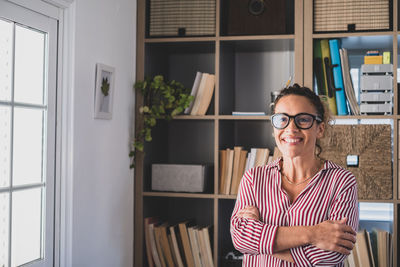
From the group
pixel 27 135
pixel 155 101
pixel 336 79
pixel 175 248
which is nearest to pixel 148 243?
pixel 175 248

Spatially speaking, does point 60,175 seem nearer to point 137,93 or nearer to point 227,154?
point 137,93

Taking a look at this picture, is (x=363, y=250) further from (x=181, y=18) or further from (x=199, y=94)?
(x=181, y=18)

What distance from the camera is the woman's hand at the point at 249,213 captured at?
178 centimetres

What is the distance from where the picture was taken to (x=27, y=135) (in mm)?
2092

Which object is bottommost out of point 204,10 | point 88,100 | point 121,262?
point 121,262

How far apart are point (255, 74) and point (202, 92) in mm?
496

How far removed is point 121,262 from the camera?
2873mm

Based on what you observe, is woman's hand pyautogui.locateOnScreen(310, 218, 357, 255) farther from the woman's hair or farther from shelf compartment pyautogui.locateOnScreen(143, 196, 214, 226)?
shelf compartment pyautogui.locateOnScreen(143, 196, 214, 226)

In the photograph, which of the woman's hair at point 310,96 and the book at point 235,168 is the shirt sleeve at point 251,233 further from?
the book at point 235,168

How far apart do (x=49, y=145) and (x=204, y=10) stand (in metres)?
1.29

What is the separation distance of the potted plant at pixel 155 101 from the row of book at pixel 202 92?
0.05 m

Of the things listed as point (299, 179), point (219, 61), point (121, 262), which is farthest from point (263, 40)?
point (121, 262)

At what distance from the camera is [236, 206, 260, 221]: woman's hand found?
1.78m

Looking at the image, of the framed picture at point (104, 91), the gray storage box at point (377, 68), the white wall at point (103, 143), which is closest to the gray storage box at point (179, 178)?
the white wall at point (103, 143)
